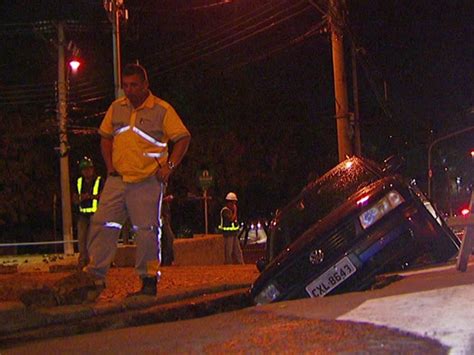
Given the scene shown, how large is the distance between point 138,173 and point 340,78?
12.4 metres

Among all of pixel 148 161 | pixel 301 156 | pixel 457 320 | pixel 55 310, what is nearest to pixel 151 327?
pixel 55 310

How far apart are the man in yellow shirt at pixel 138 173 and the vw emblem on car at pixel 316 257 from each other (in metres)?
1.30

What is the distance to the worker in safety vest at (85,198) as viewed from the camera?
30.3ft

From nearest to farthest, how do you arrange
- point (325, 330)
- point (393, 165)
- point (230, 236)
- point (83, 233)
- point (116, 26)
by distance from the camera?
point (325, 330), point (393, 165), point (83, 233), point (230, 236), point (116, 26)

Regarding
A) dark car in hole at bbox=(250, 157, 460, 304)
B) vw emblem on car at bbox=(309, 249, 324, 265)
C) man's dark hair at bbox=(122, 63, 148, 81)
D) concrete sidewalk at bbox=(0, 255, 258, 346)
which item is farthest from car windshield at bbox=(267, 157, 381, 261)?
man's dark hair at bbox=(122, 63, 148, 81)

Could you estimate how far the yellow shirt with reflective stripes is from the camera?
6219 millimetres

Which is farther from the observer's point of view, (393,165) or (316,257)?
(393,165)

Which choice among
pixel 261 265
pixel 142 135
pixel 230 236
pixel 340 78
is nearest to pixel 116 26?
pixel 340 78

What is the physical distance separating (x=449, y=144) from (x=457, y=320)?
40281mm

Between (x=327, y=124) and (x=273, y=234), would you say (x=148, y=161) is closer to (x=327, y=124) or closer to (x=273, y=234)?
(x=273, y=234)

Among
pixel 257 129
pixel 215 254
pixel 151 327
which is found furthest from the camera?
pixel 257 129

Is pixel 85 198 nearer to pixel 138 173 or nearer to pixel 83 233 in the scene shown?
pixel 83 233

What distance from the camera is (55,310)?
5.93 m

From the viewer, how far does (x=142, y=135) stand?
6.27m
